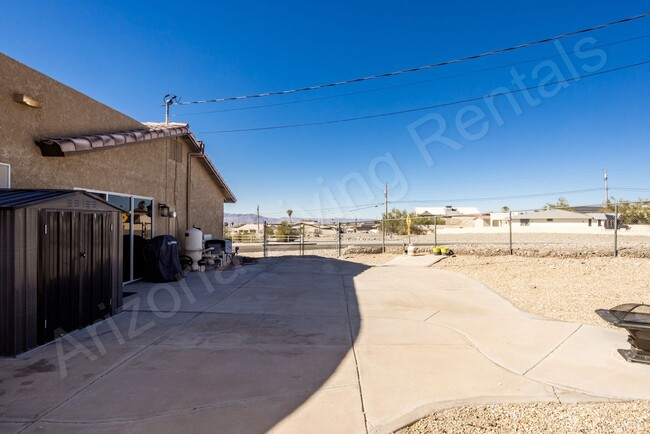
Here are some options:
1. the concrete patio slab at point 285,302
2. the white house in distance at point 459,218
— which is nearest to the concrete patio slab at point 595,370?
the concrete patio slab at point 285,302

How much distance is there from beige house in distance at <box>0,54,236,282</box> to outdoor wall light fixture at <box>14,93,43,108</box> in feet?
0.04

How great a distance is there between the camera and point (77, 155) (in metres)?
7.58

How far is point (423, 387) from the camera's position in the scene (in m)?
3.73

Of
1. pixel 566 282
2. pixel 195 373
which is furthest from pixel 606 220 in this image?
pixel 195 373

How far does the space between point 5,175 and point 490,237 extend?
32.2 meters

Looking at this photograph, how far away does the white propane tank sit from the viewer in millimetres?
12414

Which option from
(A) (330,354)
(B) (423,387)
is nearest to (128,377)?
(A) (330,354)

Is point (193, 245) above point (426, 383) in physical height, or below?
above

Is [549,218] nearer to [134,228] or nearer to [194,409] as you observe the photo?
[134,228]

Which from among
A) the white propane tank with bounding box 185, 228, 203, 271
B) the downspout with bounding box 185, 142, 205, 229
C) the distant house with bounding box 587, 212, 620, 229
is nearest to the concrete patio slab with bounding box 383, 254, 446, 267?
the white propane tank with bounding box 185, 228, 203, 271

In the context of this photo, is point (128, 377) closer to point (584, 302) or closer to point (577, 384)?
point (577, 384)

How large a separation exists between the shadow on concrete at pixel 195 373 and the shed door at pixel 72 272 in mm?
276

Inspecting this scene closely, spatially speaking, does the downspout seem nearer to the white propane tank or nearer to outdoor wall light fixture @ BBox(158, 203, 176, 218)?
the white propane tank

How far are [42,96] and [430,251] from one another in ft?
52.8
